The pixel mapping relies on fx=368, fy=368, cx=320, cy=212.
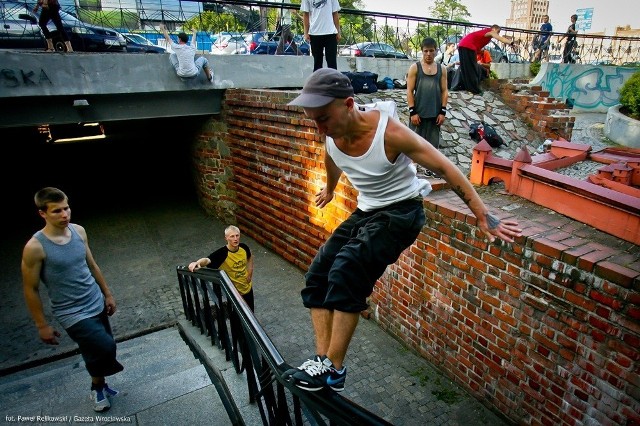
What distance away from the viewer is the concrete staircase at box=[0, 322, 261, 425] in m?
2.86

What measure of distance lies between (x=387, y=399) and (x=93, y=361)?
9.21 ft

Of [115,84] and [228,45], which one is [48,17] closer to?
[115,84]

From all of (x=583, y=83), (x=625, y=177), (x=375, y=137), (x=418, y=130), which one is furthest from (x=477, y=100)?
(x=583, y=83)

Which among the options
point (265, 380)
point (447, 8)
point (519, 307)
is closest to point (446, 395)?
point (519, 307)

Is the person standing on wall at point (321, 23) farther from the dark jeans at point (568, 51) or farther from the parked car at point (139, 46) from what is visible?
the dark jeans at point (568, 51)

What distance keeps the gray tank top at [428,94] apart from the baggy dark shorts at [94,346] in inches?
175

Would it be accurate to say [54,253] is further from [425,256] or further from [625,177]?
[625,177]

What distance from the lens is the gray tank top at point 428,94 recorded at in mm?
4922

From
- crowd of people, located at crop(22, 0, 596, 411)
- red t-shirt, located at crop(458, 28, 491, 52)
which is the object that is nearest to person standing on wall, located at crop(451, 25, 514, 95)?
red t-shirt, located at crop(458, 28, 491, 52)

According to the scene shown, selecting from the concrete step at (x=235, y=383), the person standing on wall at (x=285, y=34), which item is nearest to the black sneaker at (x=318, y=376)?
the concrete step at (x=235, y=383)

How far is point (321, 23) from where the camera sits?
5668 mm

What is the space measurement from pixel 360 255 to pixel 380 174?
0.44 meters

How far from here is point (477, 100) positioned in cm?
744

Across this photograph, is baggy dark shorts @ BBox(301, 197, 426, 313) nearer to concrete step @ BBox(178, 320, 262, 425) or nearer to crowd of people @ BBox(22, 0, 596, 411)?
crowd of people @ BBox(22, 0, 596, 411)
